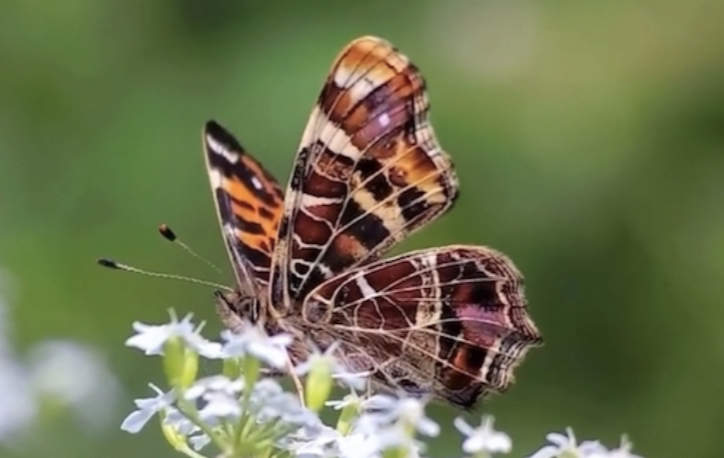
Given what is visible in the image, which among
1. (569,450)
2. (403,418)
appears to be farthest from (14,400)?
(569,450)

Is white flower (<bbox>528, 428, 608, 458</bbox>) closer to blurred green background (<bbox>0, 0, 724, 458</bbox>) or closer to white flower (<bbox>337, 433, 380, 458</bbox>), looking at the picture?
white flower (<bbox>337, 433, 380, 458</bbox>)

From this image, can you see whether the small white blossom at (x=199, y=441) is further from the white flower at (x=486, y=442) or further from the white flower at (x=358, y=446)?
the white flower at (x=486, y=442)

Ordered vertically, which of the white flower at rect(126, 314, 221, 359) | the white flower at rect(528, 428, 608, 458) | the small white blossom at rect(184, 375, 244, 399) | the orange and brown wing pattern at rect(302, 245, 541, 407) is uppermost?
the orange and brown wing pattern at rect(302, 245, 541, 407)

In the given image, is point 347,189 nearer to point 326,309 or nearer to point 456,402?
point 326,309

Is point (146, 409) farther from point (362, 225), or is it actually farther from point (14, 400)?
point (14, 400)

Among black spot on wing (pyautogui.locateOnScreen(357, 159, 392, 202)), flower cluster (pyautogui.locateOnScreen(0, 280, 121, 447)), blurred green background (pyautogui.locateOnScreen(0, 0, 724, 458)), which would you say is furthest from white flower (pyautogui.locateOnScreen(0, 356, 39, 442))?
black spot on wing (pyautogui.locateOnScreen(357, 159, 392, 202))
